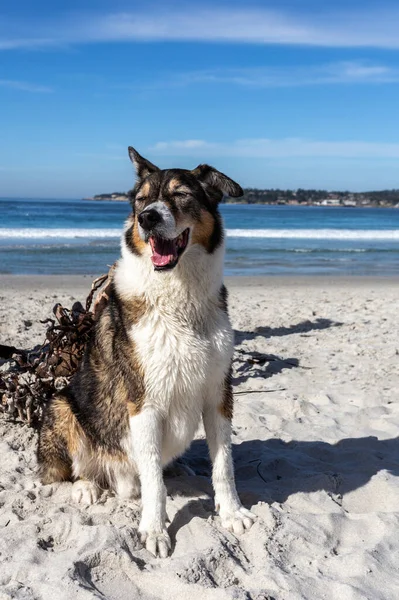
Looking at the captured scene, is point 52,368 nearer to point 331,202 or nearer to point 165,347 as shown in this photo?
point 165,347

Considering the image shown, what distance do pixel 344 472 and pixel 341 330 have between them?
15.2 ft

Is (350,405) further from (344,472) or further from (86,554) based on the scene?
(86,554)

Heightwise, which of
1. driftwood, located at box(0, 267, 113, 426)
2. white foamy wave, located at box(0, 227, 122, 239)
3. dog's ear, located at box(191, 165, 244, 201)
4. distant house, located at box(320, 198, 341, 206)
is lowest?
white foamy wave, located at box(0, 227, 122, 239)

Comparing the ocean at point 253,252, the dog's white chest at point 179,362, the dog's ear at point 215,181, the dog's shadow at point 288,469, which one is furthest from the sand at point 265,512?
the ocean at point 253,252

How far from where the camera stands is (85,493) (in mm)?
4000

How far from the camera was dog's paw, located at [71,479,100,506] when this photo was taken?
3.97 metres

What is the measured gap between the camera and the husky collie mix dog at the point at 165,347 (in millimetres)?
3576

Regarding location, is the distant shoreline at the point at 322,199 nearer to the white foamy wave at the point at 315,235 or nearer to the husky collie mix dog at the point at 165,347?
the white foamy wave at the point at 315,235

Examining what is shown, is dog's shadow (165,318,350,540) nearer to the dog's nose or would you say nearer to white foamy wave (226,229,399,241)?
the dog's nose

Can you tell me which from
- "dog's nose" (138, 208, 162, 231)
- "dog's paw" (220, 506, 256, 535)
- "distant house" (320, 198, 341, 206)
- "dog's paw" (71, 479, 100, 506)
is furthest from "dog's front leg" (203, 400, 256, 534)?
"distant house" (320, 198, 341, 206)

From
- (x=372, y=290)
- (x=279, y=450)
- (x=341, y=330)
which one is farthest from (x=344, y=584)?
(x=372, y=290)

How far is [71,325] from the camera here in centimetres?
539

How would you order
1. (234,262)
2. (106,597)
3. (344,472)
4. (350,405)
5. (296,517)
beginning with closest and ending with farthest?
(106,597) → (296,517) → (344,472) → (350,405) → (234,262)

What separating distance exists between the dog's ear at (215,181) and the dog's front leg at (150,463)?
52.9 inches
